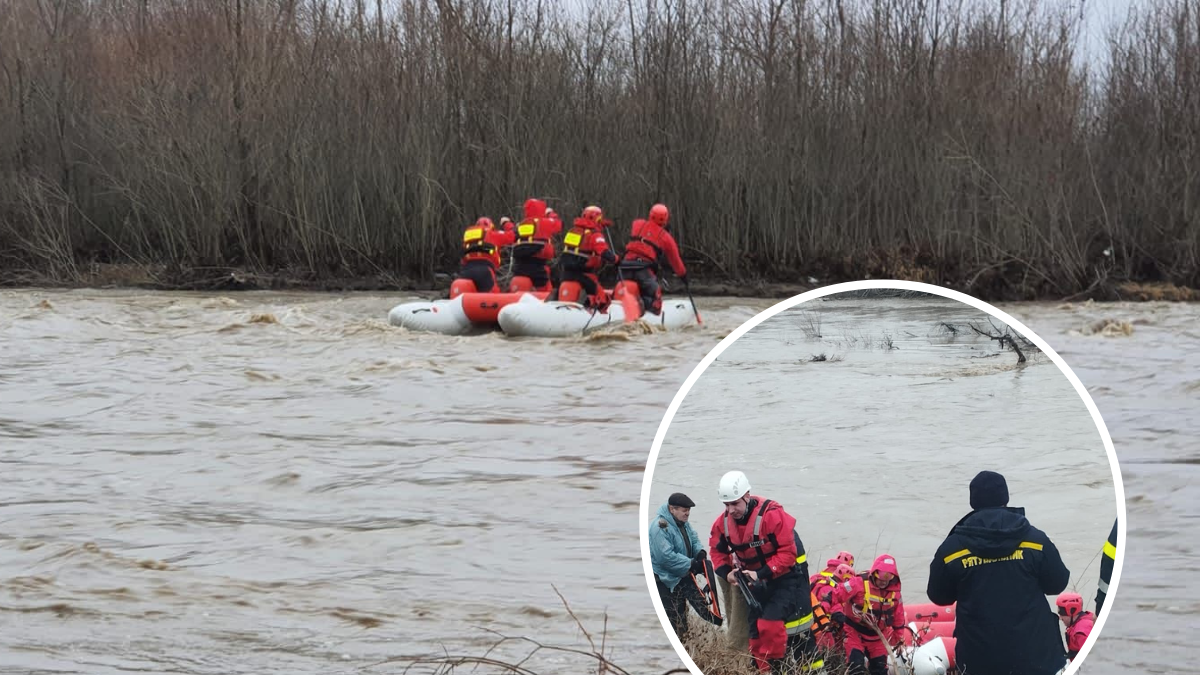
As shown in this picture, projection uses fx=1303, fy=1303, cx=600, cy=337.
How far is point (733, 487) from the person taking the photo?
203 centimetres

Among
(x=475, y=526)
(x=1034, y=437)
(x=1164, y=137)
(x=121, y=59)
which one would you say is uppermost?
(x=121, y=59)

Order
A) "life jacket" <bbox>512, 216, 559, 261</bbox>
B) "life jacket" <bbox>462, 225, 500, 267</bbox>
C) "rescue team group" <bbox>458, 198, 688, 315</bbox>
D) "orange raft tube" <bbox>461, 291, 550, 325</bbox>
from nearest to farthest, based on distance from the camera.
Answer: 1. "rescue team group" <bbox>458, 198, 688, 315</bbox>
2. "orange raft tube" <bbox>461, 291, 550, 325</bbox>
3. "life jacket" <bbox>512, 216, 559, 261</bbox>
4. "life jacket" <bbox>462, 225, 500, 267</bbox>

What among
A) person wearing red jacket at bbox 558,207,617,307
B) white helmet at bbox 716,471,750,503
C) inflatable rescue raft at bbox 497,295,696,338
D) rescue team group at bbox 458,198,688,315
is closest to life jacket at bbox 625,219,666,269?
rescue team group at bbox 458,198,688,315

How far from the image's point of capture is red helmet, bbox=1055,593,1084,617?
2035 millimetres

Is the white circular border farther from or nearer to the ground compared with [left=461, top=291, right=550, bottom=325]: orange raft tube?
farther from the ground

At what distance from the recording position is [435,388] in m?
13.3

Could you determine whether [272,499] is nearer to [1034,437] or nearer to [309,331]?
[1034,437]

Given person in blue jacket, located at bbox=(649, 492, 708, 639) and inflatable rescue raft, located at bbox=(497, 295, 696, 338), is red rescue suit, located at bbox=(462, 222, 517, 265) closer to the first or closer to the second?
inflatable rescue raft, located at bbox=(497, 295, 696, 338)

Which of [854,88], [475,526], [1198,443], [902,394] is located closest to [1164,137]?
[854,88]

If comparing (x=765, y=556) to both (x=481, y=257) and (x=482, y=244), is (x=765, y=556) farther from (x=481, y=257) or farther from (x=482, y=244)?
(x=481, y=257)


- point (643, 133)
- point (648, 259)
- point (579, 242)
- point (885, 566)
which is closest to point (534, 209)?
point (579, 242)

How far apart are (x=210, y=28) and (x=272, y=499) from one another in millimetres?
16704

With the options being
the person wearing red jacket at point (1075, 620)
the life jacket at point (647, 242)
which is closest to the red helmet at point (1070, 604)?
the person wearing red jacket at point (1075, 620)

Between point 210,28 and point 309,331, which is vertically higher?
point 210,28
